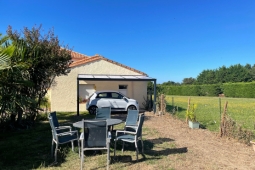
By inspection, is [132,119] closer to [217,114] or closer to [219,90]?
[217,114]

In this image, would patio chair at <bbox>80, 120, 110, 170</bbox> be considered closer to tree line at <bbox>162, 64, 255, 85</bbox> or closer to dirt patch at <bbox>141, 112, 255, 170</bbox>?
dirt patch at <bbox>141, 112, 255, 170</bbox>

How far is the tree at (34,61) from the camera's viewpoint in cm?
830

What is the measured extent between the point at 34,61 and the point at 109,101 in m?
6.41

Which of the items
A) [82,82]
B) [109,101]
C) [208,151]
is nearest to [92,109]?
[109,101]

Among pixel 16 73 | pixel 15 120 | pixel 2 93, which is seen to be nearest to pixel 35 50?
pixel 16 73

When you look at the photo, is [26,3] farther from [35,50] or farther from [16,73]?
[16,73]

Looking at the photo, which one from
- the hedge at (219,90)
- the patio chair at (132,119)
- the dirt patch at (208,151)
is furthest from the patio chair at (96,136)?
the hedge at (219,90)

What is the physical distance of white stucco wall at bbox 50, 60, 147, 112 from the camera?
16.5 meters

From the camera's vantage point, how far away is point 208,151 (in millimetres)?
6230

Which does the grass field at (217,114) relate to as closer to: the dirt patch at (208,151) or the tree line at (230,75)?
the dirt patch at (208,151)

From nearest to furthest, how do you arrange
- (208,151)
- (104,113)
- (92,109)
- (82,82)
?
(208,151) < (104,113) < (92,109) < (82,82)

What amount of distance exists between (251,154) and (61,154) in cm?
542

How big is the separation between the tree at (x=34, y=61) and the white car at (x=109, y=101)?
3.89 m

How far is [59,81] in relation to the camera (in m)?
16.5
